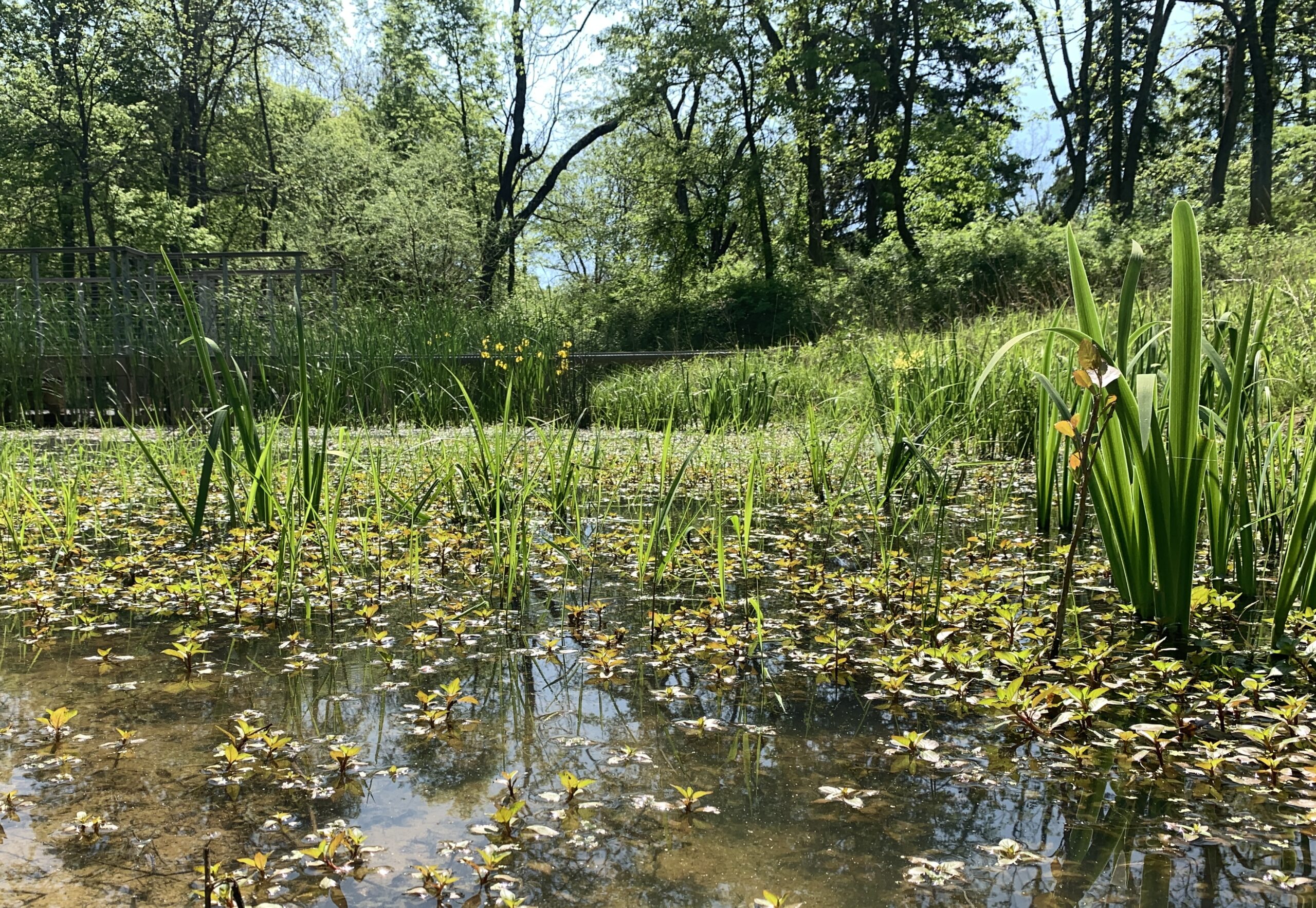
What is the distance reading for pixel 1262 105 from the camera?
52.1 feet

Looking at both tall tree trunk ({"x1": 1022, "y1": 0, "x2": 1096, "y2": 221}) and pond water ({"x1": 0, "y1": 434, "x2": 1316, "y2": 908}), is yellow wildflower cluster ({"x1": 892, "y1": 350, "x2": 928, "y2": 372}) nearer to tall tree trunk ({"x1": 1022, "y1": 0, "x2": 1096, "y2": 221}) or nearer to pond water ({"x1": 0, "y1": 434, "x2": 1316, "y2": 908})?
pond water ({"x1": 0, "y1": 434, "x2": 1316, "y2": 908})

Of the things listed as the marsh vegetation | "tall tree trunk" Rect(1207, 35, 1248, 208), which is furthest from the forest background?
the marsh vegetation

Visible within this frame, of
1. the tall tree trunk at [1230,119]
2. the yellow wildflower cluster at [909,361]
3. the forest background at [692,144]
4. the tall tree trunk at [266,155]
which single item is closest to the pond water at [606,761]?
the yellow wildflower cluster at [909,361]

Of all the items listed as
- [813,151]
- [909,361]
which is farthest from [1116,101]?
[909,361]

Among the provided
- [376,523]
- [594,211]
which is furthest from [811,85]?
[376,523]

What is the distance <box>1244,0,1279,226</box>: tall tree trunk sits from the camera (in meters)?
15.1

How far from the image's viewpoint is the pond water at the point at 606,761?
1.08 m

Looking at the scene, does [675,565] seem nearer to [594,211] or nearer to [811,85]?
[811,85]

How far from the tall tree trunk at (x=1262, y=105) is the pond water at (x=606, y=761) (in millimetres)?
16395

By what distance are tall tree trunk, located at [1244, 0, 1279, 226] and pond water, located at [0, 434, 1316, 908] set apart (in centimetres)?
1640

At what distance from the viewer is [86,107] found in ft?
60.1

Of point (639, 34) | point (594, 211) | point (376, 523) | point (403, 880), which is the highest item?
point (639, 34)

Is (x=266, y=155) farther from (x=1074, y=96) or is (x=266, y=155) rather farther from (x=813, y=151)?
(x=1074, y=96)

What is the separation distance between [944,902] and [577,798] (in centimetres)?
52
